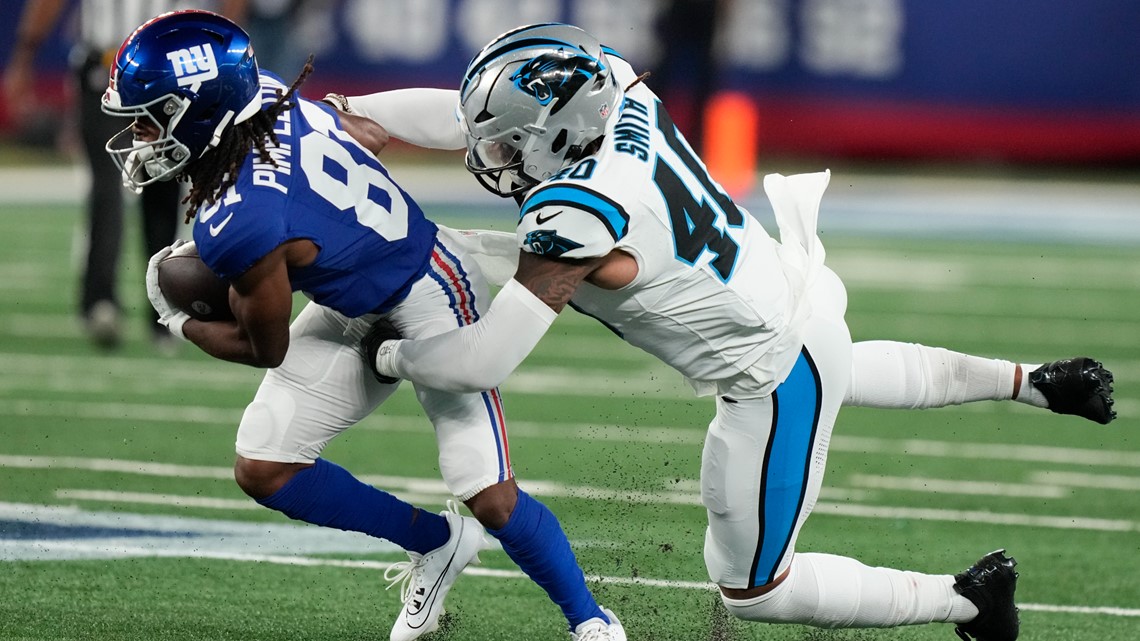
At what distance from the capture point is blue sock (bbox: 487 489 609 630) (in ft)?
10.5

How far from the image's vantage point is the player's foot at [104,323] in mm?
7145

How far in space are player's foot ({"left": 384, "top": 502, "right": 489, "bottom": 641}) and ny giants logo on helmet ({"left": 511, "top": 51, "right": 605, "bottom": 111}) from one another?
1.12 m

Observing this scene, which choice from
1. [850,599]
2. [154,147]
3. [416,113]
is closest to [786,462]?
[850,599]

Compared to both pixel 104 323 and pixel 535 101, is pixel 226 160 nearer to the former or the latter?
pixel 535 101

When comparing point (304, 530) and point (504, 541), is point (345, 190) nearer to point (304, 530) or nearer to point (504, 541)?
point (504, 541)

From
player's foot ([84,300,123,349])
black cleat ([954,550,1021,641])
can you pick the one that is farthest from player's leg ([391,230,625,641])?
player's foot ([84,300,123,349])

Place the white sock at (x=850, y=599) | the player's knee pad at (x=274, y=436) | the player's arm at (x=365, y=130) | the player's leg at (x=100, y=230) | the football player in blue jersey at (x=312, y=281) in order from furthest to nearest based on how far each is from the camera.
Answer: the player's leg at (x=100, y=230) < the player's arm at (x=365, y=130) < the player's knee pad at (x=274, y=436) < the white sock at (x=850, y=599) < the football player in blue jersey at (x=312, y=281)

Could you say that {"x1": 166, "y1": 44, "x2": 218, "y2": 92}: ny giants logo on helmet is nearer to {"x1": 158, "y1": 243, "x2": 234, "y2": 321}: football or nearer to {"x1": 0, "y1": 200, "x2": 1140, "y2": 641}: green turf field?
Result: {"x1": 158, "y1": 243, "x2": 234, "y2": 321}: football

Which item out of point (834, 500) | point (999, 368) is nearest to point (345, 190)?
point (999, 368)

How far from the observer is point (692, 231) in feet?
9.64

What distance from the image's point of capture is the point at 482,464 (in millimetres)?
3199

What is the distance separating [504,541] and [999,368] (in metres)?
1.10

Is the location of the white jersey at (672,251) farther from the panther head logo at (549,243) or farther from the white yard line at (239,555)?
the white yard line at (239,555)

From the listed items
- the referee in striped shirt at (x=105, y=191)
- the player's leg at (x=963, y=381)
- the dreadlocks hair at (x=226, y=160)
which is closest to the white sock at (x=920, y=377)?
the player's leg at (x=963, y=381)
